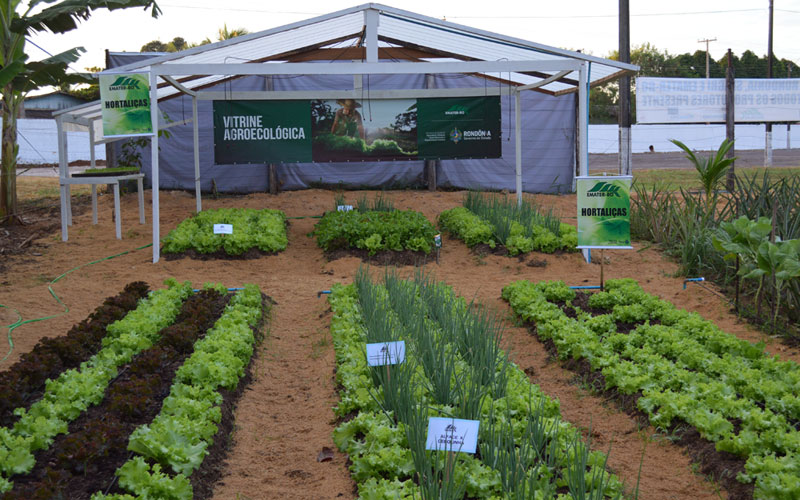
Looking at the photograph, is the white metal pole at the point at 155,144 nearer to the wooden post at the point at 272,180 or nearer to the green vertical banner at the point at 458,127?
the green vertical banner at the point at 458,127

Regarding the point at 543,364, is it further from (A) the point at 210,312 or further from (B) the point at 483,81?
(B) the point at 483,81

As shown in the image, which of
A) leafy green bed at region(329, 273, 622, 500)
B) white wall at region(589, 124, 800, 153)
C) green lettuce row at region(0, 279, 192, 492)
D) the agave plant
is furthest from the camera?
white wall at region(589, 124, 800, 153)

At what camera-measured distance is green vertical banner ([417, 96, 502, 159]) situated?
38.8 ft

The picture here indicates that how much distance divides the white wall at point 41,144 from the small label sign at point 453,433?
80.8ft

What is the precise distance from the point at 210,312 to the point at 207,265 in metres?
2.70

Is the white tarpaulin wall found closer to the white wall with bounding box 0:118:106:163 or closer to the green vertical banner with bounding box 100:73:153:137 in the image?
the green vertical banner with bounding box 100:73:153:137

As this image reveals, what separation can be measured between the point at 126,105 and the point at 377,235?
3381 millimetres

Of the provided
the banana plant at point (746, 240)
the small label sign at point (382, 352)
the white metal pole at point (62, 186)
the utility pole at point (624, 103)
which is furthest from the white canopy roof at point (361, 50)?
the small label sign at point (382, 352)

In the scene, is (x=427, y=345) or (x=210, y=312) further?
(x=210, y=312)

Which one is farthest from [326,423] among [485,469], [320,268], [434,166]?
[434,166]

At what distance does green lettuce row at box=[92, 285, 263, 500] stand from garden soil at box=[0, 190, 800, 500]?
8.3 inches

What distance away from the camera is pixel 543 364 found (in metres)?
5.75

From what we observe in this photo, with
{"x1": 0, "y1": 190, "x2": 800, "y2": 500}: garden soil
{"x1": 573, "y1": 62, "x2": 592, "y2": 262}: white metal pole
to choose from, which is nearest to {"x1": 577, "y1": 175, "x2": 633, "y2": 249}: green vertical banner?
{"x1": 0, "y1": 190, "x2": 800, "y2": 500}: garden soil

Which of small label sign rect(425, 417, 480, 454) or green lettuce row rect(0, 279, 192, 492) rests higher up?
small label sign rect(425, 417, 480, 454)
